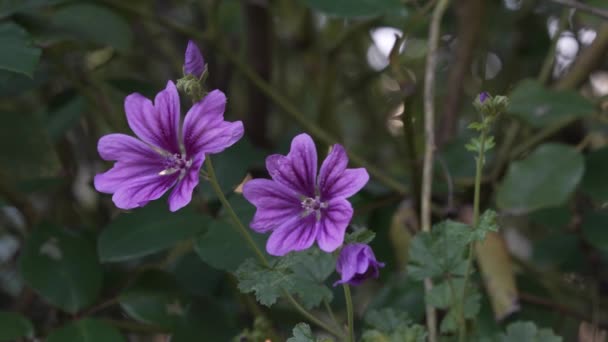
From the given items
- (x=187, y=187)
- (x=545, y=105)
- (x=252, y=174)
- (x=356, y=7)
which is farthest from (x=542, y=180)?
(x=187, y=187)

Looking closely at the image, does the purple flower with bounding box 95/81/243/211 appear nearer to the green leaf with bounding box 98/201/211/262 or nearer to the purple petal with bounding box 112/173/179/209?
the purple petal with bounding box 112/173/179/209

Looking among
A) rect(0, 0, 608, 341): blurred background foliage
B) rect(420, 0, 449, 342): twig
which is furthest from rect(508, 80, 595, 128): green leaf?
rect(420, 0, 449, 342): twig

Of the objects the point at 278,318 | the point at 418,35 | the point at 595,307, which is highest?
the point at 418,35

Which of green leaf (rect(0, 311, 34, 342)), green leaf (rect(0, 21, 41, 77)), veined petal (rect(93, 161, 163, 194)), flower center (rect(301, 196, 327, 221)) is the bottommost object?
green leaf (rect(0, 311, 34, 342))

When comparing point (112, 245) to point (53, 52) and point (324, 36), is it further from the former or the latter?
point (324, 36)

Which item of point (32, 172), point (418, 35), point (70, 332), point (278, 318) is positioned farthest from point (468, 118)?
point (70, 332)

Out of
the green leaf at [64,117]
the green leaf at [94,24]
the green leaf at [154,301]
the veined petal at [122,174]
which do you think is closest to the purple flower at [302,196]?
the veined petal at [122,174]
